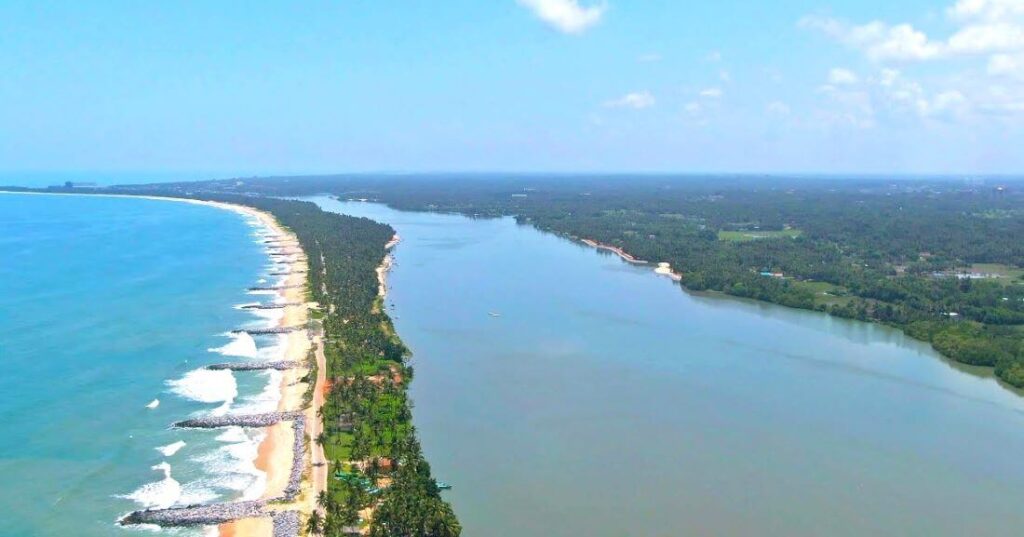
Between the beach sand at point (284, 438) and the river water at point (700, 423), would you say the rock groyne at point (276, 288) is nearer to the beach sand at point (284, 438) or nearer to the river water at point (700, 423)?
the beach sand at point (284, 438)

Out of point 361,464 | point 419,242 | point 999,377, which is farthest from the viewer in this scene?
point 419,242

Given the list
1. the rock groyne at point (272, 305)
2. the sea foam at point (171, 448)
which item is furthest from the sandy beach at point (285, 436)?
the sea foam at point (171, 448)

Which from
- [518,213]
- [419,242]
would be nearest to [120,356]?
[419,242]

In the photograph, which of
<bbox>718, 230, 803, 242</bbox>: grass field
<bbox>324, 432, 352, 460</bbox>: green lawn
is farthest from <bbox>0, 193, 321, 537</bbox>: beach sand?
<bbox>718, 230, 803, 242</bbox>: grass field

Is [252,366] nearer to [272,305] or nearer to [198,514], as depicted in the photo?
[272,305]

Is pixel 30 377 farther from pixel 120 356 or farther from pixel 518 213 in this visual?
pixel 518 213
